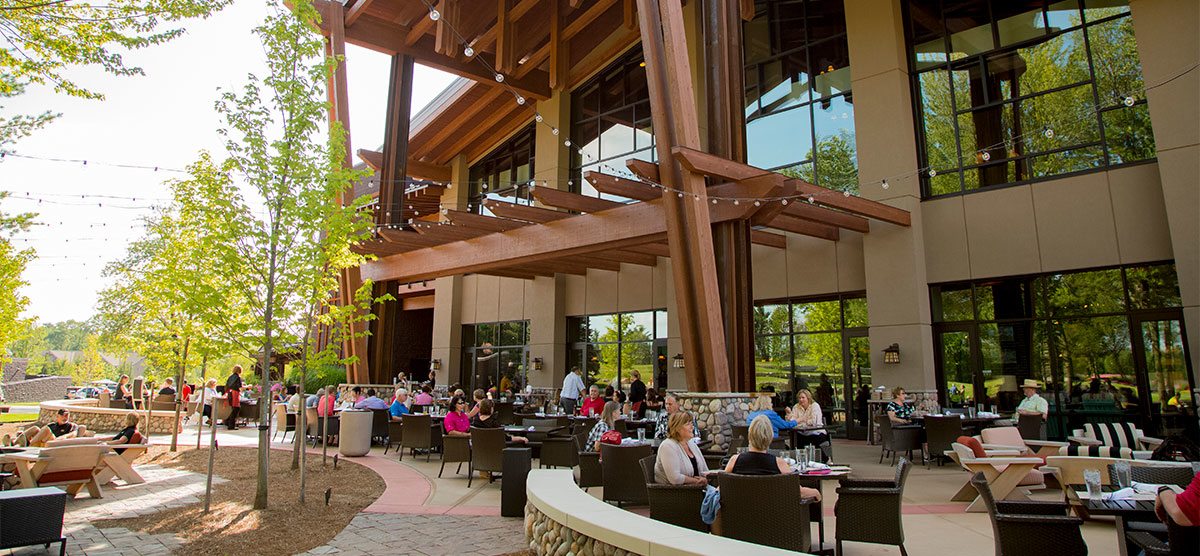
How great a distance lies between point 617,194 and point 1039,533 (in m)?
7.37

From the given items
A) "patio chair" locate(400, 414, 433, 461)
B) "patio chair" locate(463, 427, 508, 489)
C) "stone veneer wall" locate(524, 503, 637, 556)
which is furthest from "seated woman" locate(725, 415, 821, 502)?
"patio chair" locate(400, 414, 433, 461)

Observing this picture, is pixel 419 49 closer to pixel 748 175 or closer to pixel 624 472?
pixel 748 175

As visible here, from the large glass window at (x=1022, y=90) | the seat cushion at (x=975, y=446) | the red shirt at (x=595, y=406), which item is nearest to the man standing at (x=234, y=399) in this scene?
the red shirt at (x=595, y=406)

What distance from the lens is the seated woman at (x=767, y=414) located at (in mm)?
8913

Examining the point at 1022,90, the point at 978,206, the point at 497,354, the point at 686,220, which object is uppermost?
the point at 1022,90

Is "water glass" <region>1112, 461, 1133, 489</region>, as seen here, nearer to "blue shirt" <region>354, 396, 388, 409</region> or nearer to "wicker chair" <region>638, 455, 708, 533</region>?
"wicker chair" <region>638, 455, 708, 533</region>

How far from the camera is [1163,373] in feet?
34.8

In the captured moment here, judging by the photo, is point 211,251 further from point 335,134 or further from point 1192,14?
point 1192,14

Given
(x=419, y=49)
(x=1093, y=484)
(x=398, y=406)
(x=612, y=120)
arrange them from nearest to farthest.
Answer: (x=1093, y=484) → (x=398, y=406) → (x=419, y=49) → (x=612, y=120)

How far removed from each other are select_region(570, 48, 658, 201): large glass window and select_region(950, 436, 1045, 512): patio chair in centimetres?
1142

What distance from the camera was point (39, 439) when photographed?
8914 mm

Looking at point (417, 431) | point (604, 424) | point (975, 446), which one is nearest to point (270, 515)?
point (604, 424)

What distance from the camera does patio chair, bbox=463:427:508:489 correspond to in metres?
8.40

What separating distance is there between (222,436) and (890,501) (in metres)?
15.1
